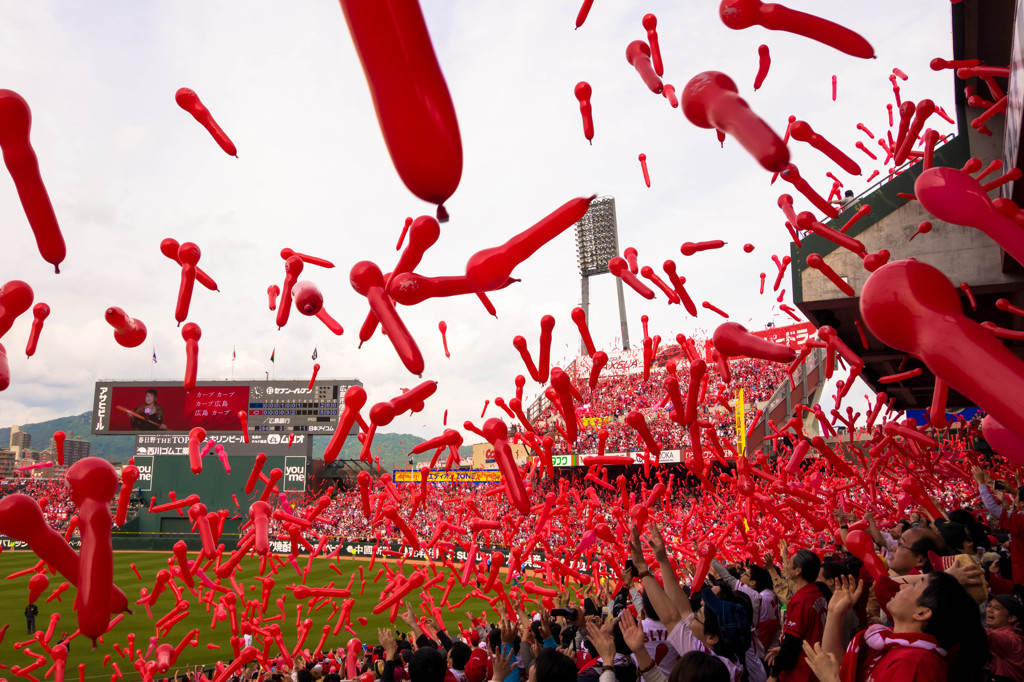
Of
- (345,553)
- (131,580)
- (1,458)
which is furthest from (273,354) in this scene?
(1,458)

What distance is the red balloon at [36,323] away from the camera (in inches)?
190

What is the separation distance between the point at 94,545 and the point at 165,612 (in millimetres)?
17928

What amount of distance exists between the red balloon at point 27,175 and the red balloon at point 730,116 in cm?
180

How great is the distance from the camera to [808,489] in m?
8.75

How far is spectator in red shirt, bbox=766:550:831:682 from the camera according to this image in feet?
11.0

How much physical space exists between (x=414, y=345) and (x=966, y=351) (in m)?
1.75

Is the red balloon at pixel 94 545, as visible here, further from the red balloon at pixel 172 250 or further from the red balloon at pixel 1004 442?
the red balloon at pixel 1004 442

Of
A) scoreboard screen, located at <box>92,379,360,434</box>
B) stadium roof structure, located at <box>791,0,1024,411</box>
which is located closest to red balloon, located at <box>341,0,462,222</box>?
stadium roof structure, located at <box>791,0,1024,411</box>

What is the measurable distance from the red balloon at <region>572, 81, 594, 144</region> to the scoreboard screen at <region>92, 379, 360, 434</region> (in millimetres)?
33760

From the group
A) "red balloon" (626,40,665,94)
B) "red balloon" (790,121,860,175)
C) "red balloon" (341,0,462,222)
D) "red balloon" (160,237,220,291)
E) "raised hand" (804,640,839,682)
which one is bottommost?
"raised hand" (804,640,839,682)

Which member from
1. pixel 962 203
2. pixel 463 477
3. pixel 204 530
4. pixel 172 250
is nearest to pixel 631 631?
pixel 962 203

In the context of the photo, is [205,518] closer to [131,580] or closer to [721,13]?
[721,13]

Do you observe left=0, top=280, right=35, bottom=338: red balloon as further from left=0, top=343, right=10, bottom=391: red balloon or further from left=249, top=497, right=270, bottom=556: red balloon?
left=249, top=497, right=270, bottom=556: red balloon

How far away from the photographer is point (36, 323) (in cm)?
505
